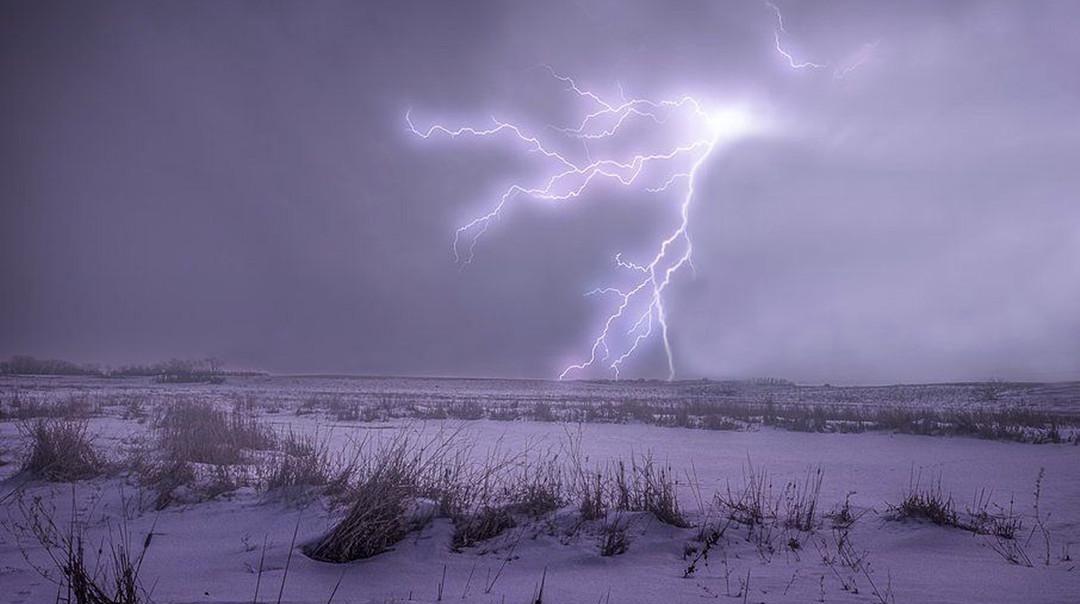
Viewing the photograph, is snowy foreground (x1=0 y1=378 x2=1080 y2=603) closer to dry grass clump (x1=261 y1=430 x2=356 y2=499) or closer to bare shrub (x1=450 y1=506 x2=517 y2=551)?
bare shrub (x1=450 y1=506 x2=517 y2=551)

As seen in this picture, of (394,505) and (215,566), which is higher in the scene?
(394,505)

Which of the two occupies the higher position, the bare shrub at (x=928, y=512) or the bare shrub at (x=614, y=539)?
the bare shrub at (x=928, y=512)

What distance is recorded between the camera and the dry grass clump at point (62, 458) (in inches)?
290

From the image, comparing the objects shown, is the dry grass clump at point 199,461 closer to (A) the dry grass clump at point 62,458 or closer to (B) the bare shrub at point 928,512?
(A) the dry grass clump at point 62,458

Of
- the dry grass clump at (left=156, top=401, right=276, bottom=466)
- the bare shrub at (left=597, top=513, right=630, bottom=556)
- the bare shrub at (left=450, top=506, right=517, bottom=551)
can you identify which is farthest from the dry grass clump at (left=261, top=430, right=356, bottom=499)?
the bare shrub at (left=597, top=513, right=630, bottom=556)

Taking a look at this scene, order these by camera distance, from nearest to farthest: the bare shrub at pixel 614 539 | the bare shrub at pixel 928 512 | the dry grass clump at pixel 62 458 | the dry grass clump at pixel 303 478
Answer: the bare shrub at pixel 614 539 < the bare shrub at pixel 928 512 < the dry grass clump at pixel 303 478 < the dry grass clump at pixel 62 458

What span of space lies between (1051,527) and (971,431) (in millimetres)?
13043

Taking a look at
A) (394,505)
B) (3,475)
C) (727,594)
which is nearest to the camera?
(727,594)

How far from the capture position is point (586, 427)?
19344 millimetres

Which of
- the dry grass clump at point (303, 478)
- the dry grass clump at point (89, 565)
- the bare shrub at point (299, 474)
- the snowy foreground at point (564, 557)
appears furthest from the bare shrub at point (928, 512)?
the dry grass clump at point (89, 565)

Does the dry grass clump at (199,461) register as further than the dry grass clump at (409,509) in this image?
Yes

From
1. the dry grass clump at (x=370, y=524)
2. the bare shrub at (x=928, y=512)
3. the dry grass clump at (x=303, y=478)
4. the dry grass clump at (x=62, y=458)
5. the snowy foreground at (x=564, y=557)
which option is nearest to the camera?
the snowy foreground at (x=564, y=557)

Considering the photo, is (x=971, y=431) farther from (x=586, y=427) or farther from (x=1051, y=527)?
(x=1051, y=527)

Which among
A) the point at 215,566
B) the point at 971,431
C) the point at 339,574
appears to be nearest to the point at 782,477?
the point at 339,574
